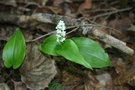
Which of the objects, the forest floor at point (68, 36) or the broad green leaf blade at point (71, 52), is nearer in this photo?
the broad green leaf blade at point (71, 52)

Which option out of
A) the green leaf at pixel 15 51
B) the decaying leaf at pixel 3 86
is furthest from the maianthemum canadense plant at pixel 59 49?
the decaying leaf at pixel 3 86

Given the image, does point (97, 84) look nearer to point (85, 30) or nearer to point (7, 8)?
point (85, 30)

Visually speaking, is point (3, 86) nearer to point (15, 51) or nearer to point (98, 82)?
point (15, 51)

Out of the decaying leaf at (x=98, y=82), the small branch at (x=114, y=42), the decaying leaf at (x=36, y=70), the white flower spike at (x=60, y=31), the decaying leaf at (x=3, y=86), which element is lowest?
the decaying leaf at (x=98, y=82)

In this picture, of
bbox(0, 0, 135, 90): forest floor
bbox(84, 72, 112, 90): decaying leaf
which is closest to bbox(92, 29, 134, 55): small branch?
bbox(0, 0, 135, 90): forest floor

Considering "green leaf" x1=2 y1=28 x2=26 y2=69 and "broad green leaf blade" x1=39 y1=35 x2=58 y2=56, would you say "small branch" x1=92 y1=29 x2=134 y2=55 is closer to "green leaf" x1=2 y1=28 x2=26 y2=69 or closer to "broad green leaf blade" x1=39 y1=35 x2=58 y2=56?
"broad green leaf blade" x1=39 y1=35 x2=58 y2=56

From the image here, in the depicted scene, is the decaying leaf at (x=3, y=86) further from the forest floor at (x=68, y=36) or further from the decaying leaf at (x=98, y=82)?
the decaying leaf at (x=98, y=82)
